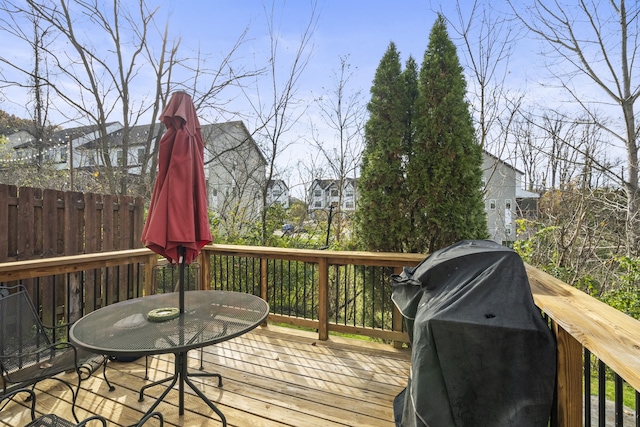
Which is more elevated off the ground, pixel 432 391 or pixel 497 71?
pixel 497 71

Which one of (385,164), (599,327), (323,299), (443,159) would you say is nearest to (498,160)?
(443,159)

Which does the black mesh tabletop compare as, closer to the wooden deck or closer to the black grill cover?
the wooden deck

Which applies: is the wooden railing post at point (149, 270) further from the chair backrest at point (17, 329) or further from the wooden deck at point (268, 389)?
the chair backrest at point (17, 329)

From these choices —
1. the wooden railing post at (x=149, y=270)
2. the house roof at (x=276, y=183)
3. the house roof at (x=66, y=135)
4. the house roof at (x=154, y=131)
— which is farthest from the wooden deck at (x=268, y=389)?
the house roof at (x=66, y=135)

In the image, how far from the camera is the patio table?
1.58m

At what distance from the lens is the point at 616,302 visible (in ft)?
11.4

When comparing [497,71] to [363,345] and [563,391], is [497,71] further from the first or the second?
[563,391]

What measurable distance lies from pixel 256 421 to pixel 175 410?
0.59m

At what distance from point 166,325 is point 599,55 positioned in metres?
8.10

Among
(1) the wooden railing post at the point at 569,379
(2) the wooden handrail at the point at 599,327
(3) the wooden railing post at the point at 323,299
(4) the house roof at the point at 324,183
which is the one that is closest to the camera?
(2) the wooden handrail at the point at 599,327

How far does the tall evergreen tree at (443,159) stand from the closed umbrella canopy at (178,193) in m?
2.25

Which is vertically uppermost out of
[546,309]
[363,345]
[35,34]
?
[35,34]

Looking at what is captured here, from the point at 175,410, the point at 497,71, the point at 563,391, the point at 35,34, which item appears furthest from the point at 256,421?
the point at 35,34

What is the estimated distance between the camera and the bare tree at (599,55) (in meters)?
5.52
